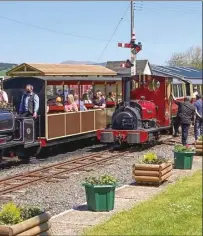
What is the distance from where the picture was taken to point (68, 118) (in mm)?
14633

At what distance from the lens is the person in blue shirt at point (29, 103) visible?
1278 cm

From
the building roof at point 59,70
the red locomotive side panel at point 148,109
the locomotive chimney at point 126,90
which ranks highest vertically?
the building roof at point 59,70

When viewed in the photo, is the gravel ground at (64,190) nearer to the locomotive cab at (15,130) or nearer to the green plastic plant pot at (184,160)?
the green plastic plant pot at (184,160)

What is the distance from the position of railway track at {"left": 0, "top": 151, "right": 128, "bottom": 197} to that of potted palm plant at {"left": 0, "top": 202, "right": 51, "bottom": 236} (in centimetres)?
349

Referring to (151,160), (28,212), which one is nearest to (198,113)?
(151,160)

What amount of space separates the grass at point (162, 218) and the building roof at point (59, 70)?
38.0 feet

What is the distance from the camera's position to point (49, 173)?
1133 centimetres

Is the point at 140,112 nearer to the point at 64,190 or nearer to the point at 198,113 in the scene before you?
the point at 198,113

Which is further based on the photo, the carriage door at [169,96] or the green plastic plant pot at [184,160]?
the carriage door at [169,96]

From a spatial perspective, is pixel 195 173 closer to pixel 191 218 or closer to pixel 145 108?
pixel 191 218

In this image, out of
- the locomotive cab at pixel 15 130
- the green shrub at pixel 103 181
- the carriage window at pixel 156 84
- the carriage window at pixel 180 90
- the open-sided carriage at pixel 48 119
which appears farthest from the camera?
the carriage window at pixel 180 90

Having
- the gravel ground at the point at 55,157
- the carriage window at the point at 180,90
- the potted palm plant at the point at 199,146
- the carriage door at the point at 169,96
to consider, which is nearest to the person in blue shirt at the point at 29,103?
the gravel ground at the point at 55,157

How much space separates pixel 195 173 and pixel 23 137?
4337 millimetres

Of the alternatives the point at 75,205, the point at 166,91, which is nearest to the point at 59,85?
the point at 166,91
